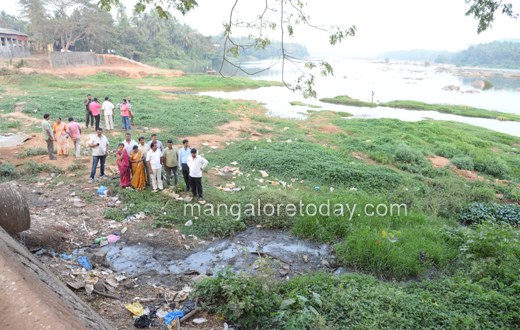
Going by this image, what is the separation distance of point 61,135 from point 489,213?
41.8 ft

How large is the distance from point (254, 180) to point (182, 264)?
14.1ft

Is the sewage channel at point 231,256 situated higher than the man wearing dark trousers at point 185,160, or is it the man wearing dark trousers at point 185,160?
the man wearing dark trousers at point 185,160

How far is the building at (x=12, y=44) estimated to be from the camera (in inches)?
1259

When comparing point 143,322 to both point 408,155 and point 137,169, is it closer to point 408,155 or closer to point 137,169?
point 137,169

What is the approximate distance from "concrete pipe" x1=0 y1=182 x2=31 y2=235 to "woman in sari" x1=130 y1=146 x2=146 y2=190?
11.0 feet

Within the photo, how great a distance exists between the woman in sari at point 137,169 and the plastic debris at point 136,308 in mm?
4232

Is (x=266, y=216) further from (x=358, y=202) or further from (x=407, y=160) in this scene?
(x=407, y=160)

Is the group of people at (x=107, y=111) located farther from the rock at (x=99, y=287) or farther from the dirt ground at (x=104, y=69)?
the dirt ground at (x=104, y=69)


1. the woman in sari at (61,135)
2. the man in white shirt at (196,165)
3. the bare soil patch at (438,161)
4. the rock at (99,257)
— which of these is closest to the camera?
the rock at (99,257)

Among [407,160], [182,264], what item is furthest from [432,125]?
[182,264]

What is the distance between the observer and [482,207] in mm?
8570

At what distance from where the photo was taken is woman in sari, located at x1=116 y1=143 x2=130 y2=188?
7.86 metres

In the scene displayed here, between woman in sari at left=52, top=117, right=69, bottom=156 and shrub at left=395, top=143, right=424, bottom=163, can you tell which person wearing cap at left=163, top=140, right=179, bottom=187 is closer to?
woman in sari at left=52, top=117, right=69, bottom=156

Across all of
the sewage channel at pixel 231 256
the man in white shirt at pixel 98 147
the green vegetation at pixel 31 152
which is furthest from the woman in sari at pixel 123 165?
the green vegetation at pixel 31 152
